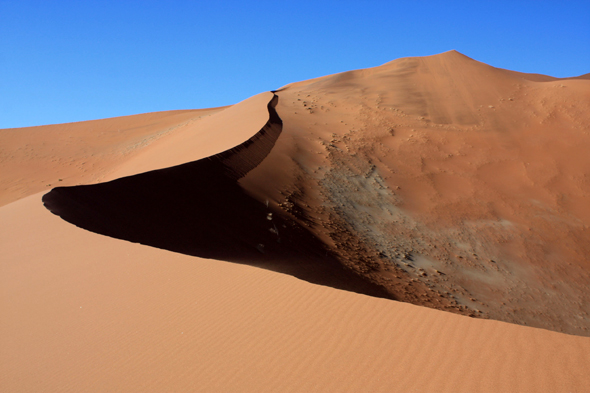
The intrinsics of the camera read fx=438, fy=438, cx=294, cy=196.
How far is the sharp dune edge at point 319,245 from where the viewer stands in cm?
330

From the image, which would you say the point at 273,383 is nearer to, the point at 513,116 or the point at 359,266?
the point at 359,266

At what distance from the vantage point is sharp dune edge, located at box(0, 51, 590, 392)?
3.30 metres

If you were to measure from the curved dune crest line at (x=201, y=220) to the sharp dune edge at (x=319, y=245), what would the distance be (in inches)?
2.2

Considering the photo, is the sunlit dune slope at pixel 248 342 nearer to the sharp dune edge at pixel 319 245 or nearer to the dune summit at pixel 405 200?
the sharp dune edge at pixel 319 245

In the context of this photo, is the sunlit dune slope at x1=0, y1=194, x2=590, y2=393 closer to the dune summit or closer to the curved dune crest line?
the curved dune crest line

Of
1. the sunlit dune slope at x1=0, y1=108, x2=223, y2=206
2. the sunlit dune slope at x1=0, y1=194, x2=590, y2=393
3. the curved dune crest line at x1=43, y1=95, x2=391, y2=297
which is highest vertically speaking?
the sunlit dune slope at x1=0, y1=108, x2=223, y2=206

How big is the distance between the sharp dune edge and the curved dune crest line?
A: 0.06 meters

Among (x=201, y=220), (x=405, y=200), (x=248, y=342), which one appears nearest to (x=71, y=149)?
(x=201, y=220)

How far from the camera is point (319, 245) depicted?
9445 mm

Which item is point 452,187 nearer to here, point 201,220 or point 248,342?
point 201,220

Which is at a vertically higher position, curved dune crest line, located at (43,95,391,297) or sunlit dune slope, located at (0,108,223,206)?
sunlit dune slope, located at (0,108,223,206)

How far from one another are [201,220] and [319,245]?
8.38 feet

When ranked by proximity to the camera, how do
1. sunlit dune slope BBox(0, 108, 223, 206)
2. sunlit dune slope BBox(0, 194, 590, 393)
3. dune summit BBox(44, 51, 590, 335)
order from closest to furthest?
1. sunlit dune slope BBox(0, 194, 590, 393)
2. dune summit BBox(44, 51, 590, 335)
3. sunlit dune slope BBox(0, 108, 223, 206)

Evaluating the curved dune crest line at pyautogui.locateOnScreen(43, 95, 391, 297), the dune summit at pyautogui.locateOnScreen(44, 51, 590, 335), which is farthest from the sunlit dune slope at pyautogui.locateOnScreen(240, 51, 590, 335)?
the curved dune crest line at pyautogui.locateOnScreen(43, 95, 391, 297)
